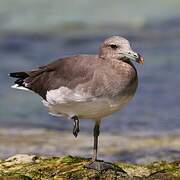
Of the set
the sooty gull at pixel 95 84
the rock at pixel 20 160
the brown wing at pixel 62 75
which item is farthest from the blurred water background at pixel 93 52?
the sooty gull at pixel 95 84

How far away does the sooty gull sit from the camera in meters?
6.36

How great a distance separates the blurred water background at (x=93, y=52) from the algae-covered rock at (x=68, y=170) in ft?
9.14

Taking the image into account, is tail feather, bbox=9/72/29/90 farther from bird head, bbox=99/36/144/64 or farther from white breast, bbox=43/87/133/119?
bird head, bbox=99/36/144/64

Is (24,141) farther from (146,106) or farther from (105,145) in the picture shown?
(146,106)

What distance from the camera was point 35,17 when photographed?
24.2 m

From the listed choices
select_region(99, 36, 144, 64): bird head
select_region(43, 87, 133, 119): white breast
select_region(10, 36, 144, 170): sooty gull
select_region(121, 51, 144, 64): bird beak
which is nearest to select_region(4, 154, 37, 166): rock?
select_region(10, 36, 144, 170): sooty gull

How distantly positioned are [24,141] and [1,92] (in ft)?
11.6

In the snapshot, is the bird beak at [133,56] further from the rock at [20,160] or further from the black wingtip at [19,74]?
the rock at [20,160]

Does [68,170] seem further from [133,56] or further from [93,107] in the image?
[133,56]

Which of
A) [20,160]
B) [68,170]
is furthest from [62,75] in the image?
[20,160]

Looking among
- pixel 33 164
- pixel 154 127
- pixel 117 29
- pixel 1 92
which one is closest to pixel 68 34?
pixel 117 29

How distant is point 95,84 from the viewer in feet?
20.9

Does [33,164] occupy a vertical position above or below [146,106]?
below

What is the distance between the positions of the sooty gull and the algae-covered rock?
145mm
